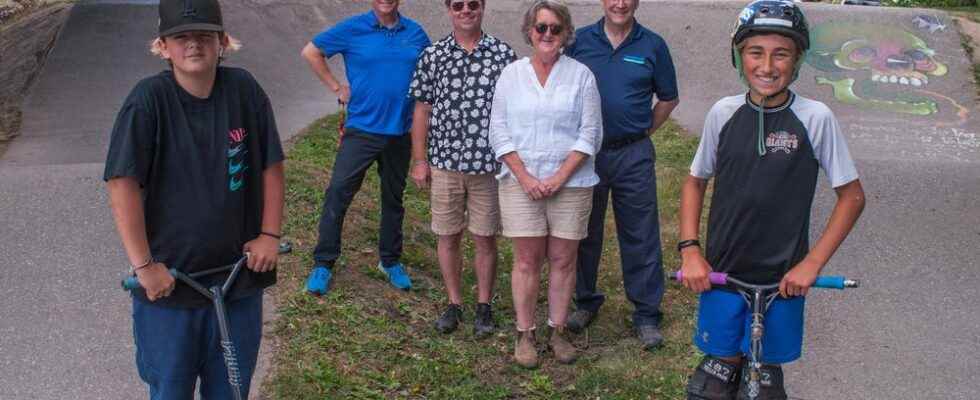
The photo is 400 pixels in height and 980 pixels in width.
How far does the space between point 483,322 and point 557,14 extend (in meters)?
1.76

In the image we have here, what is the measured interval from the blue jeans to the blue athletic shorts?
1667 millimetres

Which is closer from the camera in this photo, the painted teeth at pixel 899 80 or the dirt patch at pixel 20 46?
the dirt patch at pixel 20 46

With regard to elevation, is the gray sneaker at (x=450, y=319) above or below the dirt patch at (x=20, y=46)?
above

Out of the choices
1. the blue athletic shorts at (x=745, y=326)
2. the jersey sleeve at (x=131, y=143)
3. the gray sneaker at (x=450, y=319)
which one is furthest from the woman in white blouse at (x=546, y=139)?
the jersey sleeve at (x=131, y=143)

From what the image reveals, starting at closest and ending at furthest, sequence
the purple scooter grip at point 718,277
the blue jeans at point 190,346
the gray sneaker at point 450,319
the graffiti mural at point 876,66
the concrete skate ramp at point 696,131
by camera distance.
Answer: the blue jeans at point 190,346, the purple scooter grip at point 718,277, the concrete skate ramp at point 696,131, the gray sneaker at point 450,319, the graffiti mural at point 876,66

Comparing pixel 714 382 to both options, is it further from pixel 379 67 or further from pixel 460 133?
pixel 379 67

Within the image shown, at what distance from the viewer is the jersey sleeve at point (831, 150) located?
365 centimetres

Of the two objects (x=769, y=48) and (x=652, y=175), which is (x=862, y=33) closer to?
(x=652, y=175)

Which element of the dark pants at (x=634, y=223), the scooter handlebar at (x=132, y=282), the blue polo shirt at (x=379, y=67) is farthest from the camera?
the blue polo shirt at (x=379, y=67)

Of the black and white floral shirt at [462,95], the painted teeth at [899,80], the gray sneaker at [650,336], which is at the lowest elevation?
the painted teeth at [899,80]

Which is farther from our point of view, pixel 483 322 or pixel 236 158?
pixel 483 322

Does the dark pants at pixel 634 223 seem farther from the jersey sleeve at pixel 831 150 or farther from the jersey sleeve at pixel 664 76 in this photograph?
the jersey sleeve at pixel 831 150

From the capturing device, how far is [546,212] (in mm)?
5211

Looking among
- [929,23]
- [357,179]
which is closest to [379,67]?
[357,179]
